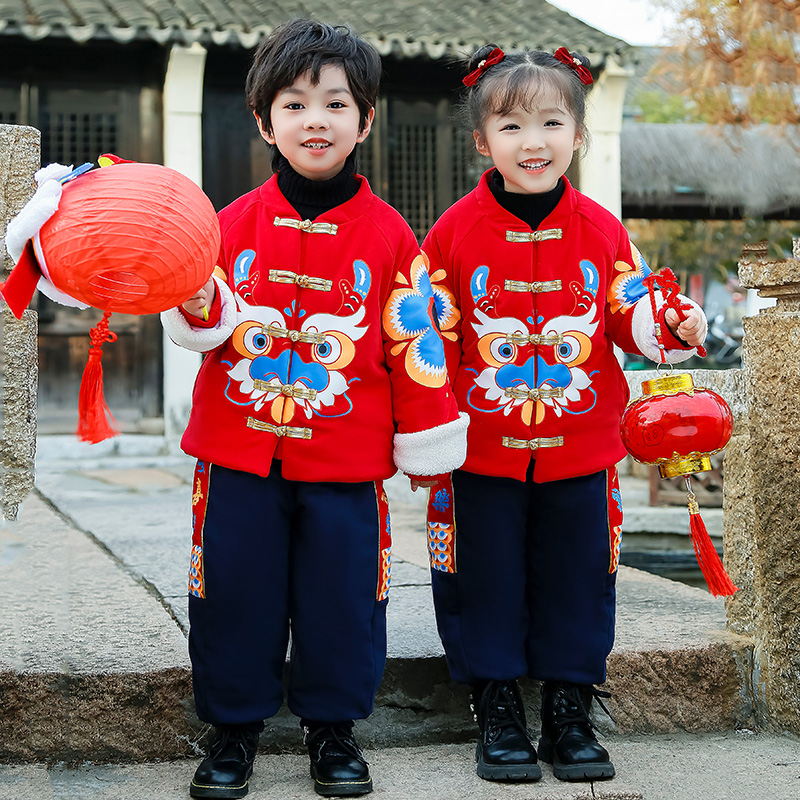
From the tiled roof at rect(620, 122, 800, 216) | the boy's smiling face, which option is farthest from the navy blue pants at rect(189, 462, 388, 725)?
the tiled roof at rect(620, 122, 800, 216)

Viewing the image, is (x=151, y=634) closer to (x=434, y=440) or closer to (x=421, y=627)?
(x=421, y=627)

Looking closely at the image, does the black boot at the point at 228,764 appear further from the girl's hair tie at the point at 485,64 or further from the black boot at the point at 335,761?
the girl's hair tie at the point at 485,64

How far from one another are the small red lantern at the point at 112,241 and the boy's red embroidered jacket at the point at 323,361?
0.92 ft

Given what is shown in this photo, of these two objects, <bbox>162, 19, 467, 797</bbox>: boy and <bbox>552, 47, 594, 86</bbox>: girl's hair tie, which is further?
<bbox>552, 47, 594, 86</bbox>: girl's hair tie

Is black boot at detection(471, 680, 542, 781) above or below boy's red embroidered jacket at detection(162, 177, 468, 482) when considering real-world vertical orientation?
below

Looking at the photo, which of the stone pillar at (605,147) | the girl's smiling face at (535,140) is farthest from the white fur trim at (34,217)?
the stone pillar at (605,147)

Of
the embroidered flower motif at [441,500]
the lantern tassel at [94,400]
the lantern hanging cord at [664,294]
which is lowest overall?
the embroidered flower motif at [441,500]

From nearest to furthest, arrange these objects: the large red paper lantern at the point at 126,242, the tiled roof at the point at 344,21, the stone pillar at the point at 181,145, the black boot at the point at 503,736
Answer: the large red paper lantern at the point at 126,242 < the black boot at the point at 503,736 < the tiled roof at the point at 344,21 < the stone pillar at the point at 181,145

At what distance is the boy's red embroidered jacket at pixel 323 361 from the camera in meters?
2.21

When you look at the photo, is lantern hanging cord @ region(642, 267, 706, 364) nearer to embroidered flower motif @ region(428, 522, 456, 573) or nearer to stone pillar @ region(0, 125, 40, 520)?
embroidered flower motif @ region(428, 522, 456, 573)

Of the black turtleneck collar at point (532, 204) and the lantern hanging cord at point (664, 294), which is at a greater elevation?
the black turtleneck collar at point (532, 204)

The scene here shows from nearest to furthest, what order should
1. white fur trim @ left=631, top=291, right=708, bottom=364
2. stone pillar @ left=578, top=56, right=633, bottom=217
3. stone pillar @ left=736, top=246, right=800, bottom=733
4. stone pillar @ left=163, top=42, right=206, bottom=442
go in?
white fur trim @ left=631, top=291, right=708, bottom=364
stone pillar @ left=736, top=246, right=800, bottom=733
stone pillar @ left=163, top=42, right=206, bottom=442
stone pillar @ left=578, top=56, right=633, bottom=217

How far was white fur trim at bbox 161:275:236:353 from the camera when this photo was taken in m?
2.11

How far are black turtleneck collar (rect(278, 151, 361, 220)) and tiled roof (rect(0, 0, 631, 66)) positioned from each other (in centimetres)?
544
